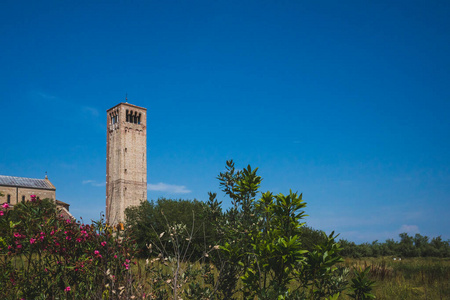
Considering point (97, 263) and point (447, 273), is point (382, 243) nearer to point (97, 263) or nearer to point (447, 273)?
point (447, 273)

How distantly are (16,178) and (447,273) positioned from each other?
63553mm

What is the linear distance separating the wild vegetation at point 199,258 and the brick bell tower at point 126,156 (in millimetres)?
49577

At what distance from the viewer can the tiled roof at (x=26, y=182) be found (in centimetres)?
5719

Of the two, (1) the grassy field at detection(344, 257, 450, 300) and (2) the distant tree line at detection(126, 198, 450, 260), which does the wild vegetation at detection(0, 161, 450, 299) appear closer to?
(1) the grassy field at detection(344, 257, 450, 300)

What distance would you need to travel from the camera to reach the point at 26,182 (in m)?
59.5

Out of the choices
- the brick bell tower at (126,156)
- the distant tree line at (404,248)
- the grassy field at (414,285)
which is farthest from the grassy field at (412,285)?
the brick bell tower at (126,156)

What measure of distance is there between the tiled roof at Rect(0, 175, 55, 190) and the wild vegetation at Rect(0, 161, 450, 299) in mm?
58930

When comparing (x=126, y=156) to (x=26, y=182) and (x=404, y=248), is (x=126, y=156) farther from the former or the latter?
(x=404, y=248)

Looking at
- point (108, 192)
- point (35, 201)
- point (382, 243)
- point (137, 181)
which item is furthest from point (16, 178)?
point (35, 201)

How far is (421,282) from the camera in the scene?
11570mm

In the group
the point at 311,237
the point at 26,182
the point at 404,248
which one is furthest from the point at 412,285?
the point at 26,182

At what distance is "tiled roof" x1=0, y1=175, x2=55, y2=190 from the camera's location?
57.2m

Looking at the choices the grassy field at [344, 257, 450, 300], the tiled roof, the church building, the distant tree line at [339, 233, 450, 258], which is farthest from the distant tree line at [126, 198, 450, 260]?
the tiled roof

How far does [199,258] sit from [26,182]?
2527 inches
